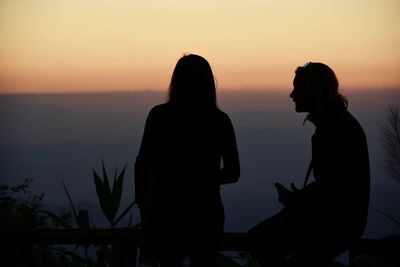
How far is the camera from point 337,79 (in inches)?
114

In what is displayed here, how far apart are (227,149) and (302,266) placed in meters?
0.60

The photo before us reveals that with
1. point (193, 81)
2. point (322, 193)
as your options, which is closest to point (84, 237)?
point (193, 81)

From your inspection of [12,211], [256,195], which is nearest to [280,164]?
[256,195]

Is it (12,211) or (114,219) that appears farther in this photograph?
(12,211)

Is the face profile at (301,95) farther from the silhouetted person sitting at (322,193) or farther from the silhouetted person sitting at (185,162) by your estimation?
the silhouetted person sitting at (185,162)

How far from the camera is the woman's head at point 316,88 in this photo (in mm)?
2822

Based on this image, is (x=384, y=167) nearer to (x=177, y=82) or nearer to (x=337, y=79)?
(x=337, y=79)

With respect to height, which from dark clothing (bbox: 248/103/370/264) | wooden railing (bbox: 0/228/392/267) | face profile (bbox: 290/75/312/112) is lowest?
wooden railing (bbox: 0/228/392/267)

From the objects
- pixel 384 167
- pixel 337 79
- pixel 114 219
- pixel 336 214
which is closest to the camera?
pixel 336 214

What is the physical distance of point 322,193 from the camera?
2.67 metres

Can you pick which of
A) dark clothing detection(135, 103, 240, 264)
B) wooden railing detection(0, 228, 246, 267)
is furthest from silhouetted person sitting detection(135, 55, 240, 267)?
wooden railing detection(0, 228, 246, 267)

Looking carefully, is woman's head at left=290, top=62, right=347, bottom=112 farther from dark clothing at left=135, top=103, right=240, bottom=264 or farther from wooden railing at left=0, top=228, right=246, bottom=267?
wooden railing at left=0, top=228, right=246, bottom=267

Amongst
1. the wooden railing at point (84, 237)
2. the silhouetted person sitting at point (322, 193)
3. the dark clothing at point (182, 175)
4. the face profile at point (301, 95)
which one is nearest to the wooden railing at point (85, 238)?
the wooden railing at point (84, 237)

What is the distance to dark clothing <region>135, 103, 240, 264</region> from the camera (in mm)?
2756
